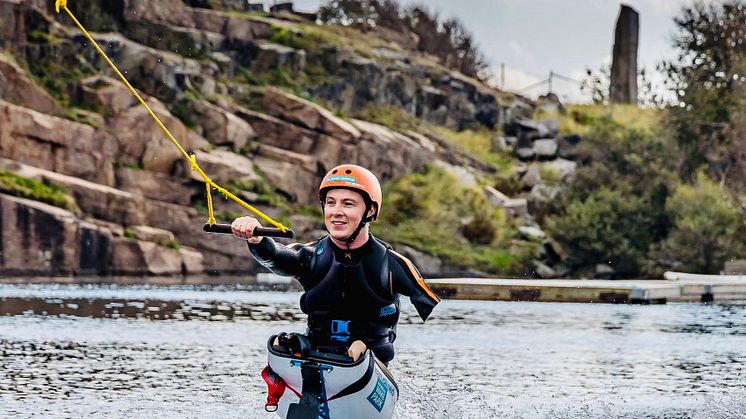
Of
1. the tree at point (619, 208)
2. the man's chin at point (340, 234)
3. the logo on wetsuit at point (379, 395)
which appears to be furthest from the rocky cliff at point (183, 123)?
the logo on wetsuit at point (379, 395)

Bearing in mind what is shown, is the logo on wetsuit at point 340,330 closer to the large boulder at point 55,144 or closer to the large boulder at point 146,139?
the large boulder at point 55,144

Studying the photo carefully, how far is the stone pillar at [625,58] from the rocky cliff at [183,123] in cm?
639

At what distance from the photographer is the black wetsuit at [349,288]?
1211cm

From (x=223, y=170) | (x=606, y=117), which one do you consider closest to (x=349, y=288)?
(x=223, y=170)

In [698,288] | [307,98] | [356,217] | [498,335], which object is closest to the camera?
[356,217]

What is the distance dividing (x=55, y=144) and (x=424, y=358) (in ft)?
137

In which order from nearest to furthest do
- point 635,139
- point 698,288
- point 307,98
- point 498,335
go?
point 498,335 < point 698,288 < point 635,139 < point 307,98

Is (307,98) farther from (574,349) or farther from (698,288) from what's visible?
(574,349)

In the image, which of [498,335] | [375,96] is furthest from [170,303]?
[375,96]

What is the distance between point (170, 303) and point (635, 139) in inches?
1408

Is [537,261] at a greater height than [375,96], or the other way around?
[375,96]

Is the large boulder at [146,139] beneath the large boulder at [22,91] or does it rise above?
beneath

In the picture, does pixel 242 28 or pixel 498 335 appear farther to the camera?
pixel 242 28

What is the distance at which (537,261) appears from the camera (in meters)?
66.9
